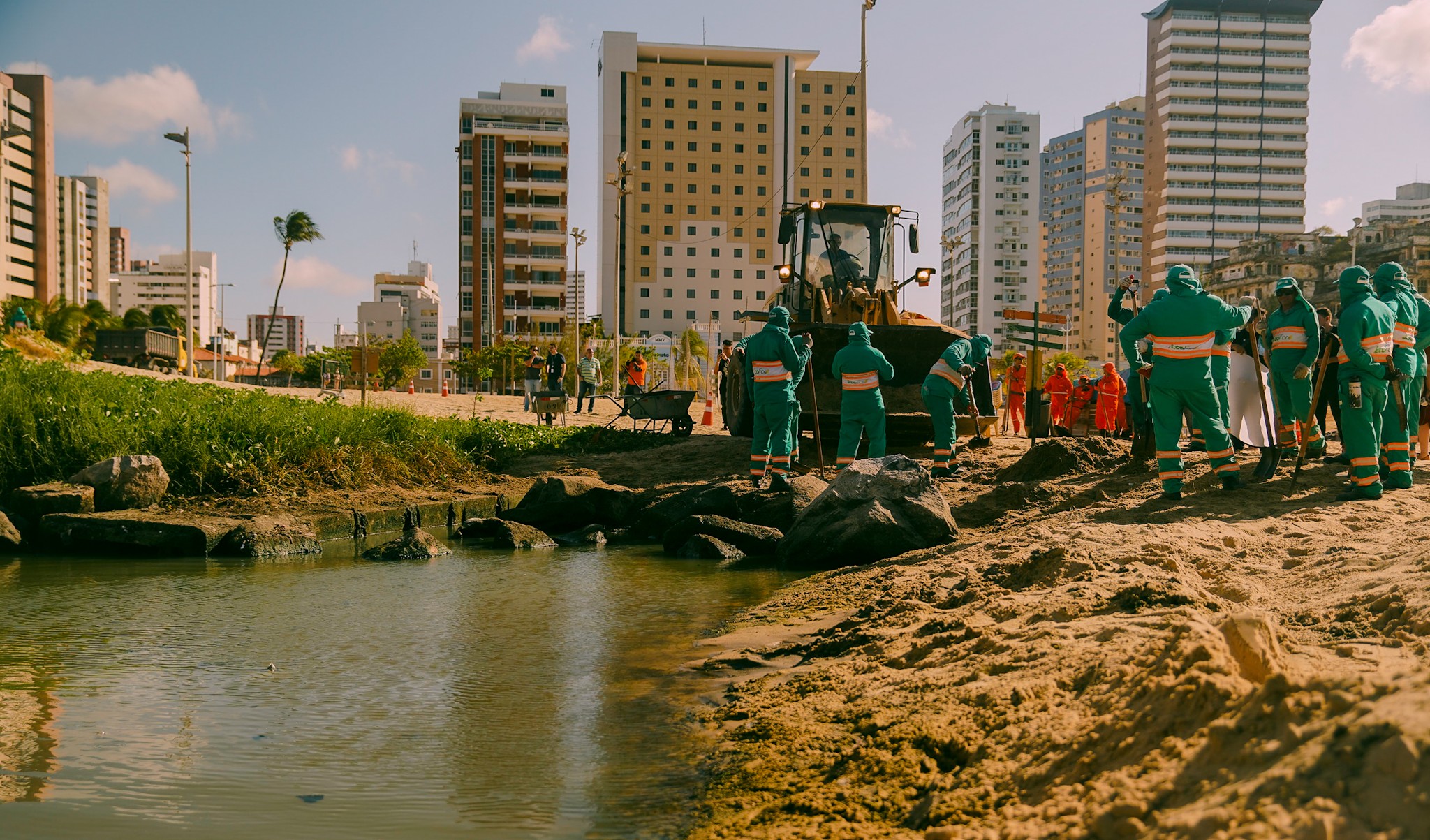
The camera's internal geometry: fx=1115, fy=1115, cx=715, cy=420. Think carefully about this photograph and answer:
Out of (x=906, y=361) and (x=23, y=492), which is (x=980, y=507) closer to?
(x=906, y=361)

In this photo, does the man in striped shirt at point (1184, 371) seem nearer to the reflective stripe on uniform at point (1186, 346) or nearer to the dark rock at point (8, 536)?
the reflective stripe on uniform at point (1186, 346)

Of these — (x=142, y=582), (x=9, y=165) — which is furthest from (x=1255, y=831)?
(x=9, y=165)

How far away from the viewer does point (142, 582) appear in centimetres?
877

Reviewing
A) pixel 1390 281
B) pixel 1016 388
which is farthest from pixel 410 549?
pixel 1016 388

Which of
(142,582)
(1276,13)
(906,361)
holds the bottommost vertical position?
(142,582)

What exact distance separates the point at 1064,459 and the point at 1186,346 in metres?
2.96

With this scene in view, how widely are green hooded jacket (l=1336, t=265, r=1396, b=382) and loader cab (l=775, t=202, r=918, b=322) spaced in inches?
331

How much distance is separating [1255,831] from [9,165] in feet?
387

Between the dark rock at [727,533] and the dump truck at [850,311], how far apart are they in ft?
15.9

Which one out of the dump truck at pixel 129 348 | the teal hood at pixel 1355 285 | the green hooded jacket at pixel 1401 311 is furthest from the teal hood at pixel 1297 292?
the dump truck at pixel 129 348

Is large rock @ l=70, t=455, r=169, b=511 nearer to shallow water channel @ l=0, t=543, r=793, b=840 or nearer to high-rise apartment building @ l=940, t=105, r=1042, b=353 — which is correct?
shallow water channel @ l=0, t=543, r=793, b=840

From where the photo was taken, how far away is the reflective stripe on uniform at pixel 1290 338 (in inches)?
401

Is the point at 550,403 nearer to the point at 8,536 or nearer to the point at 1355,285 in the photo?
the point at 8,536

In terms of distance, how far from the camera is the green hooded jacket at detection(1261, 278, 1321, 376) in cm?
986
